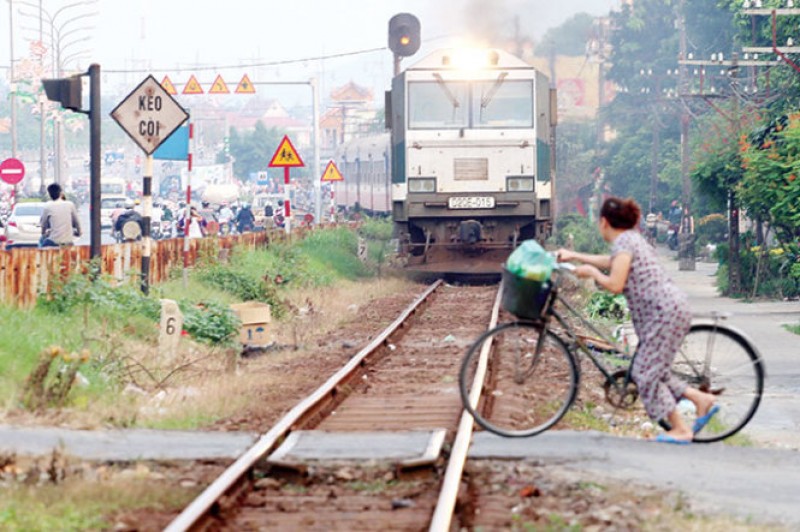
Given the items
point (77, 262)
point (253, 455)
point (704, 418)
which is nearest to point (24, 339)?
point (77, 262)

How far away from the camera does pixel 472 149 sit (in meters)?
24.4

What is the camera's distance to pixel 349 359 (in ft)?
48.6

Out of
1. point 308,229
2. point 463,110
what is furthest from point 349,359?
point 308,229

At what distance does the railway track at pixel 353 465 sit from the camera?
7254mm

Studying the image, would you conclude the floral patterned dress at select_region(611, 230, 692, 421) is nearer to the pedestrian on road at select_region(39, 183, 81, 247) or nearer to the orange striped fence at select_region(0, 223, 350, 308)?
the orange striped fence at select_region(0, 223, 350, 308)

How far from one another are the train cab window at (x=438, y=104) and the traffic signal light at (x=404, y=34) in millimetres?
8865

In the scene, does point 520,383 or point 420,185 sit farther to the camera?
point 420,185

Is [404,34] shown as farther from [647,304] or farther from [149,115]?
[647,304]

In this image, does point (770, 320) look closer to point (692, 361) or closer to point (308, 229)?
point (308, 229)

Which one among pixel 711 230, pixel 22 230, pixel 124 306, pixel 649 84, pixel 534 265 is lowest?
pixel 711 230

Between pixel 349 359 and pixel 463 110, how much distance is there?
1063 cm

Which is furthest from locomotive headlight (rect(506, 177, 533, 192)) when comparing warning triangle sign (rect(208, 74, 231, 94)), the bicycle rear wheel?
warning triangle sign (rect(208, 74, 231, 94))

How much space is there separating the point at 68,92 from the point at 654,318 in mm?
9797

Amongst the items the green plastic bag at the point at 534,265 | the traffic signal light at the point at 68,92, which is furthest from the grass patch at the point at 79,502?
the traffic signal light at the point at 68,92
